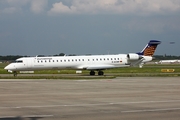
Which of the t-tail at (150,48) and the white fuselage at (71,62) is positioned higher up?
the t-tail at (150,48)

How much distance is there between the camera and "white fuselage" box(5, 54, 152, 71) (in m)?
52.0

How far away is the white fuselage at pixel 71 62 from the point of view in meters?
52.0

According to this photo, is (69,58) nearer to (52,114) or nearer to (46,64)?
(46,64)

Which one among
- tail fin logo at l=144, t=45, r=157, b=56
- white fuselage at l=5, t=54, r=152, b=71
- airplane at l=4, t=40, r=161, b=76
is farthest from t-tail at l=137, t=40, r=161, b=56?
white fuselage at l=5, t=54, r=152, b=71

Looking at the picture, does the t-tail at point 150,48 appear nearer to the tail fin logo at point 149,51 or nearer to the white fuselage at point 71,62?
the tail fin logo at point 149,51

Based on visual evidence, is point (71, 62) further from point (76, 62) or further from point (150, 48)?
point (150, 48)

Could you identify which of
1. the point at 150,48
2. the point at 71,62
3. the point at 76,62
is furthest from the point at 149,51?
the point at 71,62

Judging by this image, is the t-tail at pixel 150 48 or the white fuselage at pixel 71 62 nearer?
the white fuselage at pixel 71 62

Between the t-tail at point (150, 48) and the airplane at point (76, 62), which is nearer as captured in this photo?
the airplane at point (76, 62)

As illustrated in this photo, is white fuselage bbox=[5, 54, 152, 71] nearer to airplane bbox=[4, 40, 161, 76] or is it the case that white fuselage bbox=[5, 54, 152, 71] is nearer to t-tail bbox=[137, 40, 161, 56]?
airplane bbox=[4, 40, 161, 76]

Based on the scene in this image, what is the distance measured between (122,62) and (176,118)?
41534mm

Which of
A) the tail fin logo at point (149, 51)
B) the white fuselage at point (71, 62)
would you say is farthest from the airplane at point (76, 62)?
the tail fin logo at point (149, 51)

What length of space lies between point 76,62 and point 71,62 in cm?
75

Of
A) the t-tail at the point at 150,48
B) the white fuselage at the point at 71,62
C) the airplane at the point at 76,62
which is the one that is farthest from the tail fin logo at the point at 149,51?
the white fuselage at the point at 71,62
